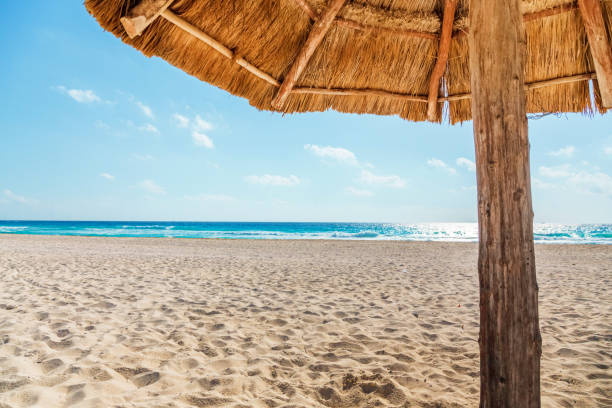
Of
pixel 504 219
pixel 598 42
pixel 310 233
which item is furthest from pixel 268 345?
pixel 310 233

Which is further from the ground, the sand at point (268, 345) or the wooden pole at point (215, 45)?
the wooden pole at point (215, 45)

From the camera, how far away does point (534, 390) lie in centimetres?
137

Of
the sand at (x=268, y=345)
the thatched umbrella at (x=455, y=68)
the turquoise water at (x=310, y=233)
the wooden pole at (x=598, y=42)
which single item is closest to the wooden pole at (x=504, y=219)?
the thatched umbrella at (x=455, y=68)

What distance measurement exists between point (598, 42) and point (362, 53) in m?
1.58

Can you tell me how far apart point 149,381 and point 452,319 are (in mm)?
3081

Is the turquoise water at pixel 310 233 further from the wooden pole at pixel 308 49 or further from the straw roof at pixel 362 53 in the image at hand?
the wooden pole at pixel 308 49

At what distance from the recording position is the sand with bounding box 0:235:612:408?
220 centimetres

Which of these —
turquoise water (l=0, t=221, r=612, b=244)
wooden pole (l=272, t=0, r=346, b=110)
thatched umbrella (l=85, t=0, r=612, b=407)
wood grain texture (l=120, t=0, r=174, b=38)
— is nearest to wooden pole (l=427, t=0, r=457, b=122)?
thatched umbrella (l=85, t=0, r=612, b=407)

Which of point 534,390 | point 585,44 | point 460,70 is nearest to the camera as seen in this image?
point 534,390

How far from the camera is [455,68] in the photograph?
9.44ft

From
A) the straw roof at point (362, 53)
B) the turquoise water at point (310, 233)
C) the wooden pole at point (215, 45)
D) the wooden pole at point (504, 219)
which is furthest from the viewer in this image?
the turquoise water at point (310, 233)

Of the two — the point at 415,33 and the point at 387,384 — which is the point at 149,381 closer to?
the point at 387,384

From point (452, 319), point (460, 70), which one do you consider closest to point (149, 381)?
point (452, 319)

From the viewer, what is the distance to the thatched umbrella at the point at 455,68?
1376 millimetres
